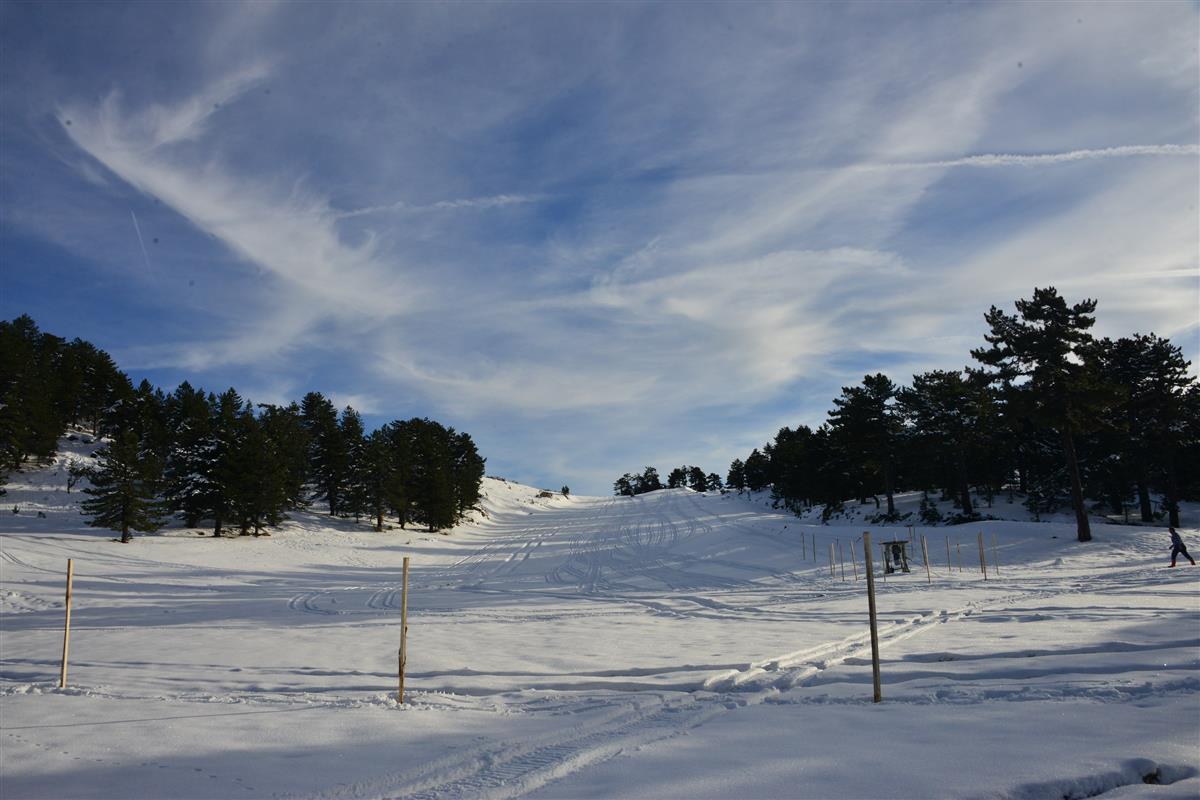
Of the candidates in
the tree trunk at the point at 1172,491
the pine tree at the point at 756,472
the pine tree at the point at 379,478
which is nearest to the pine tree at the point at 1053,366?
the tree trunk at the point at 1172,491

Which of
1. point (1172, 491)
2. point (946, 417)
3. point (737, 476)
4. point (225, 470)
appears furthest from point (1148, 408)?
point (737, 476)

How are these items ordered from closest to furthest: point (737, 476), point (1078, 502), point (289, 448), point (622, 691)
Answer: point (622, 691), point (1078, 502), point (289, 448), point (737, 476)

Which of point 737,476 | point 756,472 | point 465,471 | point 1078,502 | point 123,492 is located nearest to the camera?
point 1078,502

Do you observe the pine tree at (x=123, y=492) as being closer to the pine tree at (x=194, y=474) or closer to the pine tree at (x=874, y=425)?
the pine tree at (x=194, y=474)

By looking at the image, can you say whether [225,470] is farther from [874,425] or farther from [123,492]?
[874,425]

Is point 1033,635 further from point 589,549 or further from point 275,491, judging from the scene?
point 275,491

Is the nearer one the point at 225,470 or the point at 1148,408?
the point at 1148,408

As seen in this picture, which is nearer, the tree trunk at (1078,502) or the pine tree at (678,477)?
the tree trunk at (1078,502)

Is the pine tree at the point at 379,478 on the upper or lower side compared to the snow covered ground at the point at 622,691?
upper

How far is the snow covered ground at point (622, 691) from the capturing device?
5.63 m

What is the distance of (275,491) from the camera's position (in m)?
43.6

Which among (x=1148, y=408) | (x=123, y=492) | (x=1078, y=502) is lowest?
(x=1078, y=502)

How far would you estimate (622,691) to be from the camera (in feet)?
31.0

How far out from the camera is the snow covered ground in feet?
18.5
